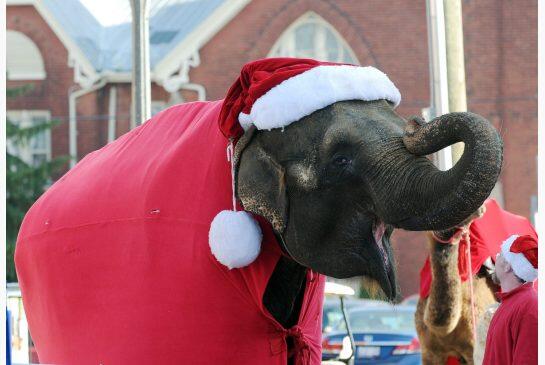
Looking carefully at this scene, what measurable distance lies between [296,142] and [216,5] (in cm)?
3083

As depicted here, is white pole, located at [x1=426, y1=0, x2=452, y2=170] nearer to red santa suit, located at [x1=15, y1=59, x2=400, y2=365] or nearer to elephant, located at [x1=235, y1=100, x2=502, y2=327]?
red santa suit, located at [x1=15, y1=59, x2=400, y2=365]

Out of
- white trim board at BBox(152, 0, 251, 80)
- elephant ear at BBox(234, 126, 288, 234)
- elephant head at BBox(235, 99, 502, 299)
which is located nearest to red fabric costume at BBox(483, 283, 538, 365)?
elephant head at BBox(235, 99, 502, 299)

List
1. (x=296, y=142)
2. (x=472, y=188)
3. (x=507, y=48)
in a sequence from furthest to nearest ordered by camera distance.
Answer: (x=507, y=48) < (x=296, y=142) < (x=472, y=188)

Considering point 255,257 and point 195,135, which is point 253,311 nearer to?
point 255,257

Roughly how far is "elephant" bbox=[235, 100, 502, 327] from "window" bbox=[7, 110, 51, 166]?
30.3 m

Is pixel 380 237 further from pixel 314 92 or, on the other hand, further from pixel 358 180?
pixel 314 92

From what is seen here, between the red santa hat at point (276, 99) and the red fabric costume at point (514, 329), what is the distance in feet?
5.42

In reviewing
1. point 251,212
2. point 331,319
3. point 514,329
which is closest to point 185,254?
point 251,212

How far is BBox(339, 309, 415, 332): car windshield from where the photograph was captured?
1590 centimetres

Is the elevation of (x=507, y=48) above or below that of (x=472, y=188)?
above

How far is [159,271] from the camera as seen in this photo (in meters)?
4.66

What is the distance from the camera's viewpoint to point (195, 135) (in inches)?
192

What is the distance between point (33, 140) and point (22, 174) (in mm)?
3666

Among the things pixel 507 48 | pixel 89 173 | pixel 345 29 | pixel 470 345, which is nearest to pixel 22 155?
pixel 345 29
